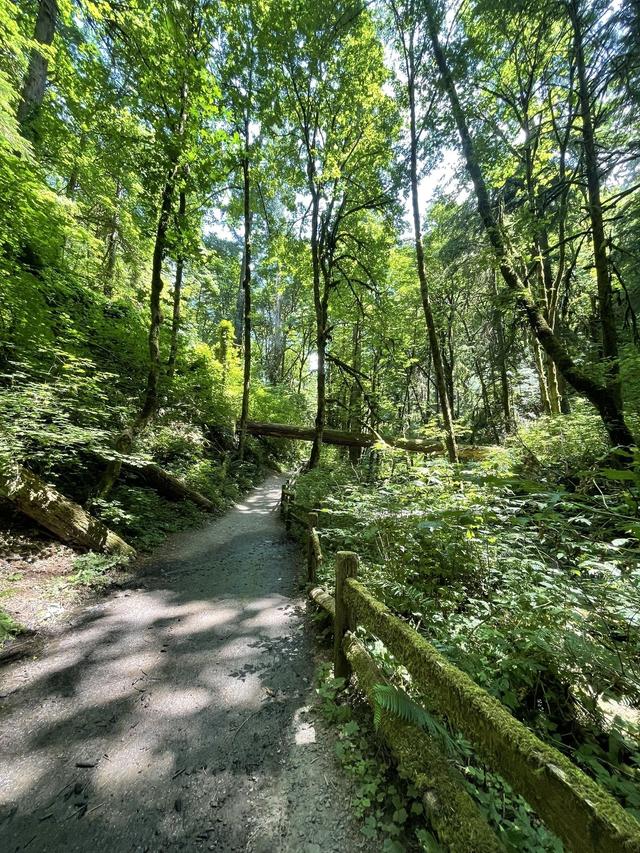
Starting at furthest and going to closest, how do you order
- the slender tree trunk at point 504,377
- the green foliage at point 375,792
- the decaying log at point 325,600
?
the slender tree trunk at point 504,377 < the decaying log at point 325,600 < the green foliage at point 375,792

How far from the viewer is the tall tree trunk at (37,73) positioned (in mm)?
6980

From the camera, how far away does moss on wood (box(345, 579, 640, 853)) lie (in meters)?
0.85

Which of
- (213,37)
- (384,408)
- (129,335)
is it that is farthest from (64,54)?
(384,408)

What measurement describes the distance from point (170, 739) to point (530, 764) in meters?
2.72

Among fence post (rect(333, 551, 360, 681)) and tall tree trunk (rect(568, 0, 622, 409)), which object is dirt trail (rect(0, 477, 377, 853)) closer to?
fence post (rect(333, 551, 360, 681))

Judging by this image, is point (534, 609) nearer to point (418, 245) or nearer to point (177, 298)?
point (418, 245)

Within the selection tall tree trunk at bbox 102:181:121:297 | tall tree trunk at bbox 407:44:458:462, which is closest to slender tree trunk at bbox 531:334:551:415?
tall tree trunk at bbox 407:44:458:462

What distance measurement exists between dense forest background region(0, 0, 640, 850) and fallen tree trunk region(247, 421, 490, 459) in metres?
0.50

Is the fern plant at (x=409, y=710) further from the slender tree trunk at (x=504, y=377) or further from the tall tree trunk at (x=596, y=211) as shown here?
the slender tree trunk at (x=504, y=377)

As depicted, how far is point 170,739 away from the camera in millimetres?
2551

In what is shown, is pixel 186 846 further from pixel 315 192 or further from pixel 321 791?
pixel 315 192

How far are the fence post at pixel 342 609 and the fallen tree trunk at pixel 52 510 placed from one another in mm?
4298

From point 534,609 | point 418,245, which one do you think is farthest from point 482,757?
point 418,245

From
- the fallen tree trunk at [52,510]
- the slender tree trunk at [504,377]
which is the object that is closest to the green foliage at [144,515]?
the fallen tree trunk at [52,510]
